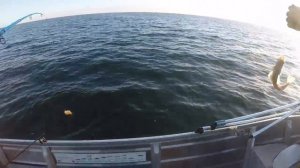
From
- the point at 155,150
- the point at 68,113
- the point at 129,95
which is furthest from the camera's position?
the point at 129,95

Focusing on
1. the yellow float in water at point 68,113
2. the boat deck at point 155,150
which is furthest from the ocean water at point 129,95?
the boat deck at point 155,150

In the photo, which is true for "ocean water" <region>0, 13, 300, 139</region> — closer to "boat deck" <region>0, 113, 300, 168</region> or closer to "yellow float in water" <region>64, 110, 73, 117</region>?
"yellow float in water" <region>64, 110, 73, 117</region>

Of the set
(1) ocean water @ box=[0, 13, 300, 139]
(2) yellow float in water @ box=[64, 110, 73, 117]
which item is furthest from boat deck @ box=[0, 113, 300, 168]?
(2) yellow float in water @ box=[64, 110, 73, 117]

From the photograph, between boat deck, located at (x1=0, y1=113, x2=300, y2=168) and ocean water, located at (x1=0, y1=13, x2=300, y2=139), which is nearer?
boat deck, located at (x1=0, y1=113, x2=300, y2=168)

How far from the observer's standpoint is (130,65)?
16.1 meters

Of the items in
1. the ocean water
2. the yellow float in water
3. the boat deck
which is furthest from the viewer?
the yellow float in water

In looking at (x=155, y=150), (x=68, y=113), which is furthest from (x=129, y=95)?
(x=155, y=150)

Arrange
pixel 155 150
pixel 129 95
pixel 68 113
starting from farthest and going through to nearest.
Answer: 1. pixel 129 95
2. pixel 68 113
3. pixel 155 150

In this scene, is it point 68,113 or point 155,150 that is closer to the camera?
point 155,150

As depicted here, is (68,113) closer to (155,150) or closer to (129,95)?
(129,95)

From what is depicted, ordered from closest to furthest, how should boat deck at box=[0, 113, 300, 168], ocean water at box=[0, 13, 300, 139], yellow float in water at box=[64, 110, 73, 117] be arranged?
1. boat deck at box=[0, 113, 300, 168]
2. ocean water at box=[0, 13, 300, 139]
3. yellow float in water at box=[64, 110, 73, 117]

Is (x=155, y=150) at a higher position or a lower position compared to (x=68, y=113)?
lower

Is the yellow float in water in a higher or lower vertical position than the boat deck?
higher

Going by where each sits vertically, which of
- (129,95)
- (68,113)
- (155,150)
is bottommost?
(155,150)
